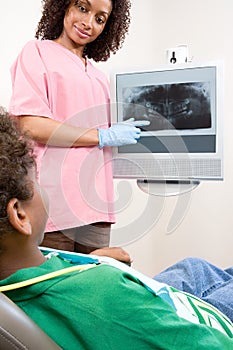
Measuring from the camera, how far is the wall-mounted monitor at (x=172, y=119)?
5.29 ft

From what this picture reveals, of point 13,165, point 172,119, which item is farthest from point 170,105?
point 13,165

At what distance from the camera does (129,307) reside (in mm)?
706

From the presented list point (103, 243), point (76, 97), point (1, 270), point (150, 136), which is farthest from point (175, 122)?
point (1, 270)

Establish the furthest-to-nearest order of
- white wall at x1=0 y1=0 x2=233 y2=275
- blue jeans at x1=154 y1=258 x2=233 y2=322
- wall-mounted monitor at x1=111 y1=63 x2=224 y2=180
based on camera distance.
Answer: white wall at x1=0 y1=0 x2=233 y2=275, wall-mounted monitor at x1=111 y1=63 x2=224 y2=180, blue jeans at x1=154 y1=258 x2=233 y2=322

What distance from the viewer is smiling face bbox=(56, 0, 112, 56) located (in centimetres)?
158

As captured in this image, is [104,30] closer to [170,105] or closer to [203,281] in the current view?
[170,105]

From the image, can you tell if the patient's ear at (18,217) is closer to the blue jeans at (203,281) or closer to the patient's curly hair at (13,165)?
the patient's curly hair at (13,165)

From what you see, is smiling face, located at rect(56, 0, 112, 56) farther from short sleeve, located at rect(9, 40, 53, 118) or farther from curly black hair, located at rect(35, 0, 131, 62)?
short sleeve, located at rect(9, 40, 53, 118)

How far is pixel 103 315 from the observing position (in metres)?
0.70

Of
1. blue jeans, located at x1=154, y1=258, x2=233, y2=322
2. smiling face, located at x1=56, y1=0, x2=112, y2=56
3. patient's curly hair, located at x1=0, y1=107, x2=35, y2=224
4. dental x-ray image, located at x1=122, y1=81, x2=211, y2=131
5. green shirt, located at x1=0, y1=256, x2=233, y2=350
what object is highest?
smiling face, located at x1=56, y1=0, x2=112, y2=56

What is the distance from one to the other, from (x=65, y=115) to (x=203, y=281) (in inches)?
26.2

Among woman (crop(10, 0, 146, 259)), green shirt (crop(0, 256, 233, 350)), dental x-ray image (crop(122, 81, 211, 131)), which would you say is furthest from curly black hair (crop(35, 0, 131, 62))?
green shirt (crop(0, 256, 233, 350))

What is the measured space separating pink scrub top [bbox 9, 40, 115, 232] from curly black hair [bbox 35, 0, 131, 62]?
0.35ft

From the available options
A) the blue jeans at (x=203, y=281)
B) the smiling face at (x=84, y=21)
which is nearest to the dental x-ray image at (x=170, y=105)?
the smiling face at (x=84, y=21)
